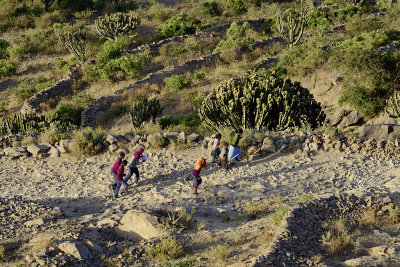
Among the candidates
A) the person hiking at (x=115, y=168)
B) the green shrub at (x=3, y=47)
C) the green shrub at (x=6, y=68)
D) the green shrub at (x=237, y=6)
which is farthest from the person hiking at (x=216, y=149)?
the green shrub at (x=237, y=6)

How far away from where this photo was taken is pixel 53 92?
21.0 metres

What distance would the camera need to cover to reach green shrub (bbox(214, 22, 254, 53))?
77.6 feet

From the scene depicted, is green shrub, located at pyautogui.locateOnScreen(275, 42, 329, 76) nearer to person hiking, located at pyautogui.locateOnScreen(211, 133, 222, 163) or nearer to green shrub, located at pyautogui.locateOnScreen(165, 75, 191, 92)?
green shrub, located at pyautogui.locateOnScreen(165, 75, 191, 92)

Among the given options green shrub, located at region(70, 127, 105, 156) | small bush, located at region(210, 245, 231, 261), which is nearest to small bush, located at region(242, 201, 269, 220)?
small bush, located at region(210, 245, 231, 261)

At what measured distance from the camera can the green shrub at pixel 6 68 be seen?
23430 mm

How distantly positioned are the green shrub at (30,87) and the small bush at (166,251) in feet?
55.0

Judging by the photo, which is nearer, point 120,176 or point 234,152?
point 120,176

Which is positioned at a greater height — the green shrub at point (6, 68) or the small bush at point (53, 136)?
the green shrub at point (6, 68)

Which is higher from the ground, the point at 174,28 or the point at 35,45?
the point at 174,28

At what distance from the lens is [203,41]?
85.6ft

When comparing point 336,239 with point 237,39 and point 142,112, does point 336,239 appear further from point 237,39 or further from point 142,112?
point 237,39

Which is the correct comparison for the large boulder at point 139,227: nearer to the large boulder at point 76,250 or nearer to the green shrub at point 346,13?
the large boulder at point 76,250

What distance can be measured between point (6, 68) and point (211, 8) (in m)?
15.3

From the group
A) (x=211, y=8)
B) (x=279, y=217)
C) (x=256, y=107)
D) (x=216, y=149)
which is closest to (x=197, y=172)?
(x=216, y=149)
